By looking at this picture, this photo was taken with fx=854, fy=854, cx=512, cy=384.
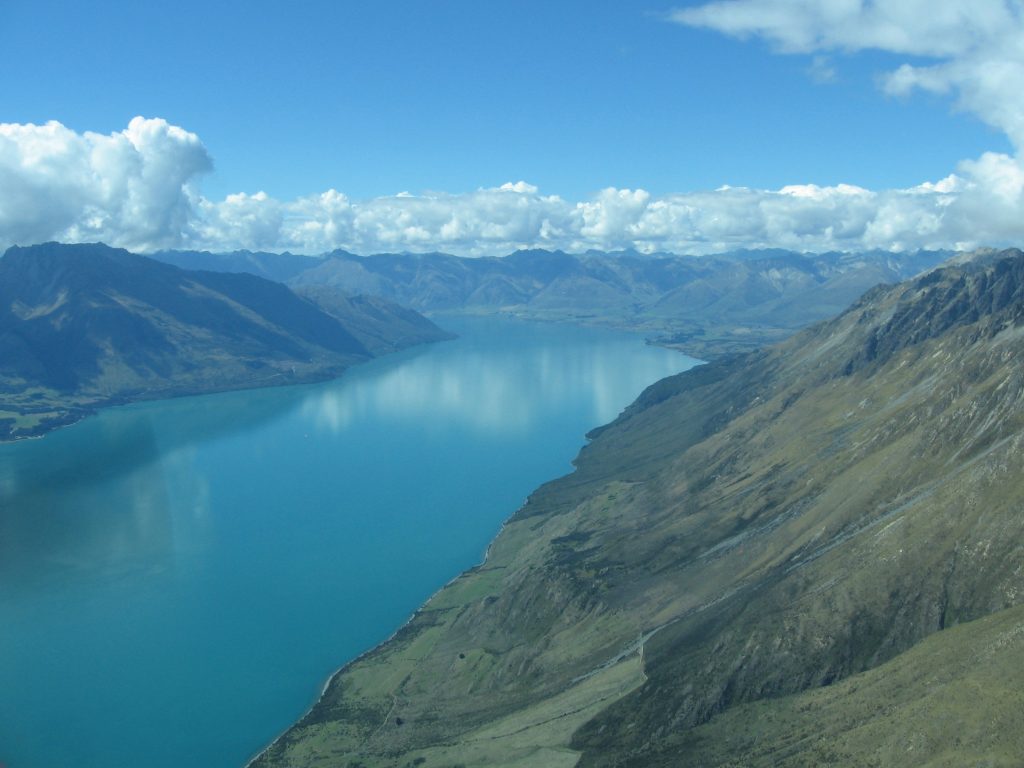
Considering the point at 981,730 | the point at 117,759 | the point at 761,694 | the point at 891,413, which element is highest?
the point at 891,413

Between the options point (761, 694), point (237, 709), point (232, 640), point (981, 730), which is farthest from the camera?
point (232, 640)

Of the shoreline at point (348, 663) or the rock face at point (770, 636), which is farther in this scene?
the shoreline at point (348, 663)

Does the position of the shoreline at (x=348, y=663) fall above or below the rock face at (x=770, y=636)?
below

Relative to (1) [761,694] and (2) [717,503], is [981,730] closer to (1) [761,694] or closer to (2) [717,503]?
(1) [761,694]

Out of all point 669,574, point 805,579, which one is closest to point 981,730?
point 805,579

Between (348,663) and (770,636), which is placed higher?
(770,636)

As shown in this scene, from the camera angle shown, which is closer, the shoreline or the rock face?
the rock face

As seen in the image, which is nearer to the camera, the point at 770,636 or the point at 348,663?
the point at 770,636

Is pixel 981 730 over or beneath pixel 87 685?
over
